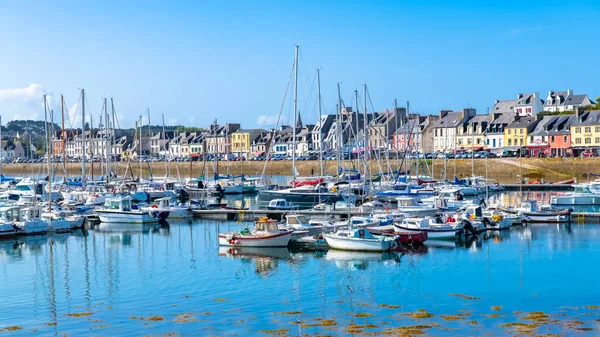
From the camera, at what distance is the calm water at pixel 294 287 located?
23156 millimetres

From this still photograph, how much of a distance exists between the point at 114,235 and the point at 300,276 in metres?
16.1

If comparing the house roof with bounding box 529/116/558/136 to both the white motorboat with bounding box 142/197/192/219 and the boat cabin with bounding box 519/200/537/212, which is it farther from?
the white motorboat with bounding box 142/197/192/219

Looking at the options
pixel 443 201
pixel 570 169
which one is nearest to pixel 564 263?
pixel 443 201

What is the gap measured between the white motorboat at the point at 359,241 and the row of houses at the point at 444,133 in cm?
4061

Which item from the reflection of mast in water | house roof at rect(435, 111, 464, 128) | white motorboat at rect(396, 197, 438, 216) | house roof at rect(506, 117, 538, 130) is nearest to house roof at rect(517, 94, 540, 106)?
house roof at rect(435, 111, 464, 128)

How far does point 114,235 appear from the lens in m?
43.7

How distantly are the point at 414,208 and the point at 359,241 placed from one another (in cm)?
1258

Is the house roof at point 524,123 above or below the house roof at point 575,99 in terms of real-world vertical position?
below

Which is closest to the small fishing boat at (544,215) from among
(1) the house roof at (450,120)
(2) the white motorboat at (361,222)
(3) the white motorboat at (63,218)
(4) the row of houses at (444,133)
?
(2) the white motorboat at (361,222)

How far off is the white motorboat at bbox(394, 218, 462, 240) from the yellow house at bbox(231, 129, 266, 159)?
8817 centimetres

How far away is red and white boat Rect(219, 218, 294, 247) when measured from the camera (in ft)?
119

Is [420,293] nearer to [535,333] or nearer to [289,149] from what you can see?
[535,333]

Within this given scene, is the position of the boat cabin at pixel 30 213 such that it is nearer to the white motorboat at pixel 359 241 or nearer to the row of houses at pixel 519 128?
the white motorboat at pixel 359 241

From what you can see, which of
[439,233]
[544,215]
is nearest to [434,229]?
[439,233]
